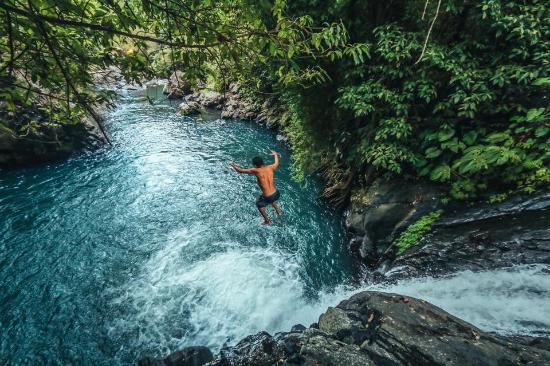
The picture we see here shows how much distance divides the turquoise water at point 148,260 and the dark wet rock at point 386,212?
92 cm

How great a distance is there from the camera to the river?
6082mm

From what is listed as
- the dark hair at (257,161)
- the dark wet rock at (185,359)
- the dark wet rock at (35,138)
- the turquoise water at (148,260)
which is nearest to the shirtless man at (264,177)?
the dark hair at (257,161)

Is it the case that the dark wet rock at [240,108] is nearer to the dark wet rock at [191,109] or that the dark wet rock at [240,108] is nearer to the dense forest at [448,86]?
the dense forest at [448,86]

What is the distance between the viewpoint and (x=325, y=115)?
34.9 ft

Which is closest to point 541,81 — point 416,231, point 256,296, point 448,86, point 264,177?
point 448,86

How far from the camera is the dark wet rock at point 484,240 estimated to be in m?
5.54

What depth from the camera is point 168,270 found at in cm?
834

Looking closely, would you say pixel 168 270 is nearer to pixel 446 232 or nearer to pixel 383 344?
pixel 383 344

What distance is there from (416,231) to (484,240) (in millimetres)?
1456

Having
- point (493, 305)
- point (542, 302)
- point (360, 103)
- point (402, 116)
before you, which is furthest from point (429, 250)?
point (360, 103)

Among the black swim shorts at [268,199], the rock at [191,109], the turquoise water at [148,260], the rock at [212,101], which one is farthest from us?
the rock at [212,101]

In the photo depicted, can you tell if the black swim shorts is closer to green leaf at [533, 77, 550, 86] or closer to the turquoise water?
the turquoise water

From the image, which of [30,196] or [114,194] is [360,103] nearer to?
[114,194]

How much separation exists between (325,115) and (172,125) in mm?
15535
